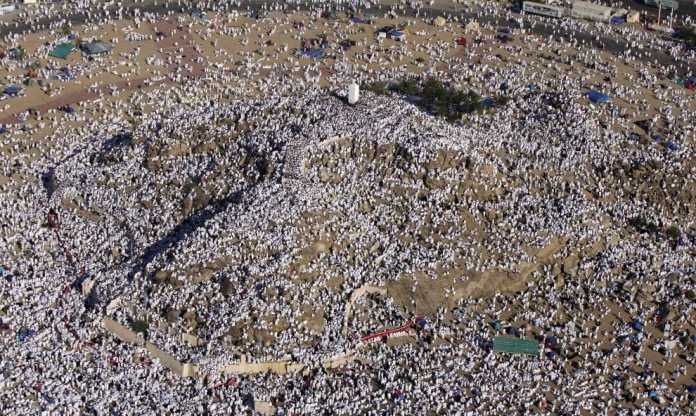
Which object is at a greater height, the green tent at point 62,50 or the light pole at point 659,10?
the light pole at point 659,10

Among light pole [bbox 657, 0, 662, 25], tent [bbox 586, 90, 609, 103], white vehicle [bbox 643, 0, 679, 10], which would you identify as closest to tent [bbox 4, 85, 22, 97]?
tent [bbox 586, 90, 609, 103]

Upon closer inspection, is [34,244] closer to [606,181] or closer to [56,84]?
[56,84]

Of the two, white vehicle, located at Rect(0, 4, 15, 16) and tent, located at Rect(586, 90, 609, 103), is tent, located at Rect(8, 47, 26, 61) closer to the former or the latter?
white vehicle, located at Rect(0, 4, 15, 16)

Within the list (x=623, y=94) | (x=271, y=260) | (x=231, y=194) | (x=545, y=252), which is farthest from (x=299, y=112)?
(x=623, y=94)

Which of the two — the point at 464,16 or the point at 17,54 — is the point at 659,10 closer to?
the point at 464,16

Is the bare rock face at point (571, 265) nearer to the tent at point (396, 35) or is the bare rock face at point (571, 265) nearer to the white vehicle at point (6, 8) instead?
the tent at point (396, 35)

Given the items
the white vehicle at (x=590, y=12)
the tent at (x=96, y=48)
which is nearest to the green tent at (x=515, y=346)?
the tent at (x=96, y=48)
